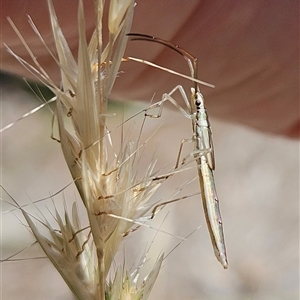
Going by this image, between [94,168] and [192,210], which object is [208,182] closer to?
[94,168]

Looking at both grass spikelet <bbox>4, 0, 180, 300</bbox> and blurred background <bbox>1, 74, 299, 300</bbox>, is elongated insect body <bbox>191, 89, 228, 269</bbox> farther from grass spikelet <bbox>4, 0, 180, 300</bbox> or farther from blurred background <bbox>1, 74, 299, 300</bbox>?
blurred background <bbox>1, 74, 299, 300</bbox>

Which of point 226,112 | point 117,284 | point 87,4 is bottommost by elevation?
point 117,284

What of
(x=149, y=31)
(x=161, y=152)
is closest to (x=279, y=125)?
(x=161, y=152)

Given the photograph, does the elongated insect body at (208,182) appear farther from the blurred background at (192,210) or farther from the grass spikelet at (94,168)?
the blurred background at (192,210)

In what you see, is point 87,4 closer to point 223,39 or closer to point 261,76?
point 223,39

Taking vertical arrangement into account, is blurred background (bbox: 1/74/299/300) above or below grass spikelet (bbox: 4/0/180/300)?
above

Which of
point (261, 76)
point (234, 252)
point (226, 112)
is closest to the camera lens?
point (261, 76)

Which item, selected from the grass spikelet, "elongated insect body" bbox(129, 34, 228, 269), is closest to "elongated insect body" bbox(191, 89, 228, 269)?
"elongated insect body" bbox(129, 34, 228, 269)

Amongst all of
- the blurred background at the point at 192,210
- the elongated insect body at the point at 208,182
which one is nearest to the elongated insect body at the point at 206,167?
the elongated insect body at the point at 208,182

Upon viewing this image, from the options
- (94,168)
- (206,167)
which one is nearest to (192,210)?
(206,167)
